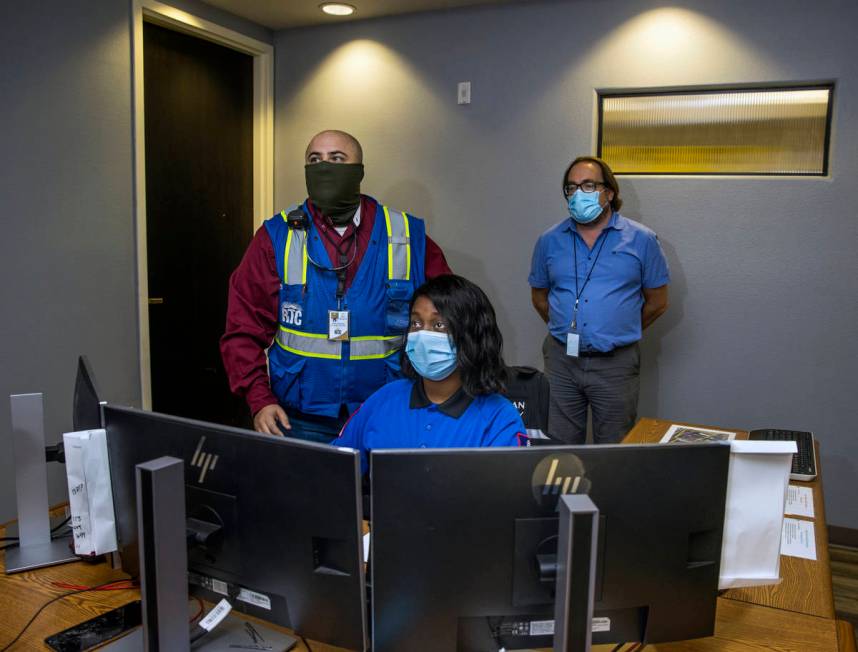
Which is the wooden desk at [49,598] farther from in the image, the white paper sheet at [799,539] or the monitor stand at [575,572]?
the white paper sheet at [799,539]

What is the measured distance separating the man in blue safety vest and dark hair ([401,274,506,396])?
0.58 metres

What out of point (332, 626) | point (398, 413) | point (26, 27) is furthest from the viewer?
point (26, 27)

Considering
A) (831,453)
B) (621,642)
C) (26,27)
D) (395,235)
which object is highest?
(26,27)

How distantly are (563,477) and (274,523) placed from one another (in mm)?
447

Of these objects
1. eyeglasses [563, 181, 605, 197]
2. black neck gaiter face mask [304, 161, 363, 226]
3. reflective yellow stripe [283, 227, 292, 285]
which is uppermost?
eyeglasses [563, 181, 605, 197]

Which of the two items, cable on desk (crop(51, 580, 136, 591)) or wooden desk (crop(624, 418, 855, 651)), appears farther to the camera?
cable on desk (crop(51, 580, 136, 591))

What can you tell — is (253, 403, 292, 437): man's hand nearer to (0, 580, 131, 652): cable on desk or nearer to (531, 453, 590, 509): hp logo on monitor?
(0, 580, 131, 652): cable on desk

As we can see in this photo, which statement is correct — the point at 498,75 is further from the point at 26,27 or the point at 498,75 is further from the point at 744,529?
the point at 744,529

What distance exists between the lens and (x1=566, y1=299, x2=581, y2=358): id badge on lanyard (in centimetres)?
301

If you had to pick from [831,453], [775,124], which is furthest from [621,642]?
[775,124]

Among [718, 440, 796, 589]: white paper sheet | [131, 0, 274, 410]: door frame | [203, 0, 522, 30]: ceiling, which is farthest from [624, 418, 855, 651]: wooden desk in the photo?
[203, 0, 522, 30]: ceiling

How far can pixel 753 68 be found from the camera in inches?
126

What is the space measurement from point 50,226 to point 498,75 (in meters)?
2.31

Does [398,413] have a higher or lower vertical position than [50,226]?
lower
